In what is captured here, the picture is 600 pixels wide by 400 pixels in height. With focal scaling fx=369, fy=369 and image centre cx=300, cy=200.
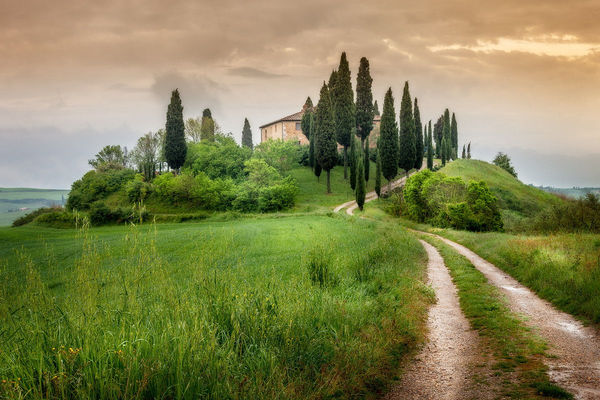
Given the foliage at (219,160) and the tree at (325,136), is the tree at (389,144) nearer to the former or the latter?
the tree at (325,136)

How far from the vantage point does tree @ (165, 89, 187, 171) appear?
56.7 meters

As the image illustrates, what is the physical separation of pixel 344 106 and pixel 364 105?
599cm

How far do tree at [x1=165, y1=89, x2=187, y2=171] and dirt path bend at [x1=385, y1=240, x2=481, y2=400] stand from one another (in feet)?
173

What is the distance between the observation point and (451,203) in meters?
34.9

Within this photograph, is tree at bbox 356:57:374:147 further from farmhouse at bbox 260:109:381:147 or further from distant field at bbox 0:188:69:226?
distant field at bbox 0:188:69:226

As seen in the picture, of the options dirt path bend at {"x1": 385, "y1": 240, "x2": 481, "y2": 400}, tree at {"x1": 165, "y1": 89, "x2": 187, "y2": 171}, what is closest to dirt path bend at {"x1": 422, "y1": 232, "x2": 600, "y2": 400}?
dirt path bend at {"x1": 385, "y1": 240, "x2": 481, "y2": 400}

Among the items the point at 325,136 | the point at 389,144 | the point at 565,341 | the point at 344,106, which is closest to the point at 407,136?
the point at 389,144

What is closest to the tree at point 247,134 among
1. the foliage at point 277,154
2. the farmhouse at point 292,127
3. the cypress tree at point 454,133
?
the farmhouse at point 292,127

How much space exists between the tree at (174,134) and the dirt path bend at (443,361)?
173ft

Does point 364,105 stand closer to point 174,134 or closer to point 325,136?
point 325,136

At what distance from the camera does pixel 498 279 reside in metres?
14.2

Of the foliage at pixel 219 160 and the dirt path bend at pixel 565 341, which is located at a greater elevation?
the foliage at pixel 219 160

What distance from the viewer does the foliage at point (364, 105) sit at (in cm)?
6425

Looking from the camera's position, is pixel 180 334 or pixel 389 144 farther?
pixel 389 144
